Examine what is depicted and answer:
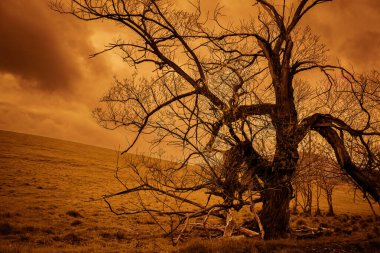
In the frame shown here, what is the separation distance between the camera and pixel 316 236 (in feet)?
38.8

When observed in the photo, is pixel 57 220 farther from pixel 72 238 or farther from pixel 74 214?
pixel 72 238

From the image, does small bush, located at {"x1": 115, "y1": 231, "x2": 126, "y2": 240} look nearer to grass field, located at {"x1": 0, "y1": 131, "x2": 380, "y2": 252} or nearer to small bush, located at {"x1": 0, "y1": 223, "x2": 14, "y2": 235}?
grass field, located at {"x1": 0, "y1": 131, "x2": 380, "y2": 252}

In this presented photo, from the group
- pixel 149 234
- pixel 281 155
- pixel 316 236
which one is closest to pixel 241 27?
pixel 281 155

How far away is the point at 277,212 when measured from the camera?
9.38 m

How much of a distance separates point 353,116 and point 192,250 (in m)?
8.40

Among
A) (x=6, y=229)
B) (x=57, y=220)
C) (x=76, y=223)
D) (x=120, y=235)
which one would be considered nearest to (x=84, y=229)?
(x=76, y=223)

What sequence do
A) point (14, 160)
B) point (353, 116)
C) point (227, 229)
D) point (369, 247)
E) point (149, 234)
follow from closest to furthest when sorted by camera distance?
1. point (369, 247)
2. point (227, 229)
3. point (353, 116)
4. point (149, 234)
5. point (14, 160)

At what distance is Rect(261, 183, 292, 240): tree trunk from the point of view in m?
9.33

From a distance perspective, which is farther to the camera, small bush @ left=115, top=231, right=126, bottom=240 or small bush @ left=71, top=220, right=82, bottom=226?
small bush @ left=71, top=220, right=82, bottom=226

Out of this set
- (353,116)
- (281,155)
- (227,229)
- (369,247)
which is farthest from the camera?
(353,116)

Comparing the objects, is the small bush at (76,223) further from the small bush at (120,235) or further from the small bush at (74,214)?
the small bush at (120,235)

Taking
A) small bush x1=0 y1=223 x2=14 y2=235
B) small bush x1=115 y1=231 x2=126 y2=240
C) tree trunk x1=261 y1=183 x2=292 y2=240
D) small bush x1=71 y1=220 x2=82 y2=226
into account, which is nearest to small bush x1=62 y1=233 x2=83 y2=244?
small bush x1=115 y1=231 x2=126 y2=240

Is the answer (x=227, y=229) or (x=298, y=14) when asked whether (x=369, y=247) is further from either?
(x=298, y=14)

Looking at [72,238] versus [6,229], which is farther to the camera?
[6,229]
